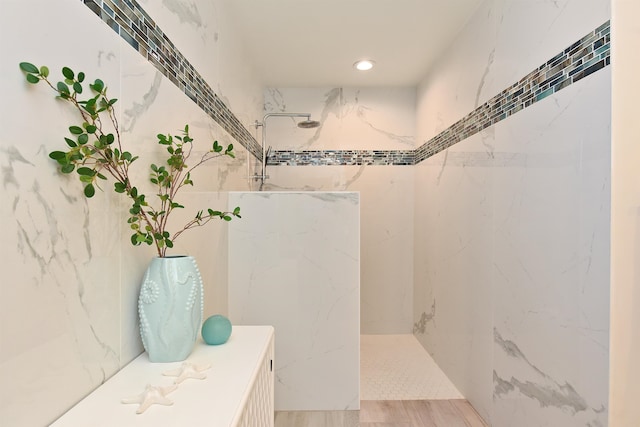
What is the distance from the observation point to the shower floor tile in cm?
226

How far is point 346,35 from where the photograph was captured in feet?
7.96

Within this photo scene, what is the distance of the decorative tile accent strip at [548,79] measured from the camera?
46.1 inches

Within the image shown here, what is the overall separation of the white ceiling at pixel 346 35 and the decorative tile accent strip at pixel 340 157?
2.03 ft

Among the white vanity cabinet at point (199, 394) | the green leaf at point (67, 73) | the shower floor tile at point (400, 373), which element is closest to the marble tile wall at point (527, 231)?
the shower floor tile at point (400, 373)

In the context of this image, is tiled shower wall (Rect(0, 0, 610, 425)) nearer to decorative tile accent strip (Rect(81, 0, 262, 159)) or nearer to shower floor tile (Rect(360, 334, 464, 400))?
decorative tile accent strip (Rect(81, 0, 262, 159))

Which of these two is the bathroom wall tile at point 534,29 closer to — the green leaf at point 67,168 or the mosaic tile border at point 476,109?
the mosaic tile border at point 476,109

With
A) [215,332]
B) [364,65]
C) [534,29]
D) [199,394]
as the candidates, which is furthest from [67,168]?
[364,65]

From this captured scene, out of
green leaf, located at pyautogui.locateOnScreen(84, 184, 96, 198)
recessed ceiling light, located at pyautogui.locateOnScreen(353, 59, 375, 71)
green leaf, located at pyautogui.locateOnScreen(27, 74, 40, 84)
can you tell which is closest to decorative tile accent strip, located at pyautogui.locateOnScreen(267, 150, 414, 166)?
recessed ceiling light, located at pyautogui.locateOnScreen(353, 59, 375, 71)

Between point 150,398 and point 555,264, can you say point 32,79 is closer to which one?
point 150,398

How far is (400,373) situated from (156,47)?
7.74 ft

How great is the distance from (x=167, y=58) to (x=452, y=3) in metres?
1.58

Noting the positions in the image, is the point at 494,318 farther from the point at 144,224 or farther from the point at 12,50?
the point at 12,50

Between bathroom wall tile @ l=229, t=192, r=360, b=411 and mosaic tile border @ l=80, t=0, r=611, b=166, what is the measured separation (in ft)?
1.97

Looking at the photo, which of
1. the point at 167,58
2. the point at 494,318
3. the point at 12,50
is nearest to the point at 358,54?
the point at 167,58
